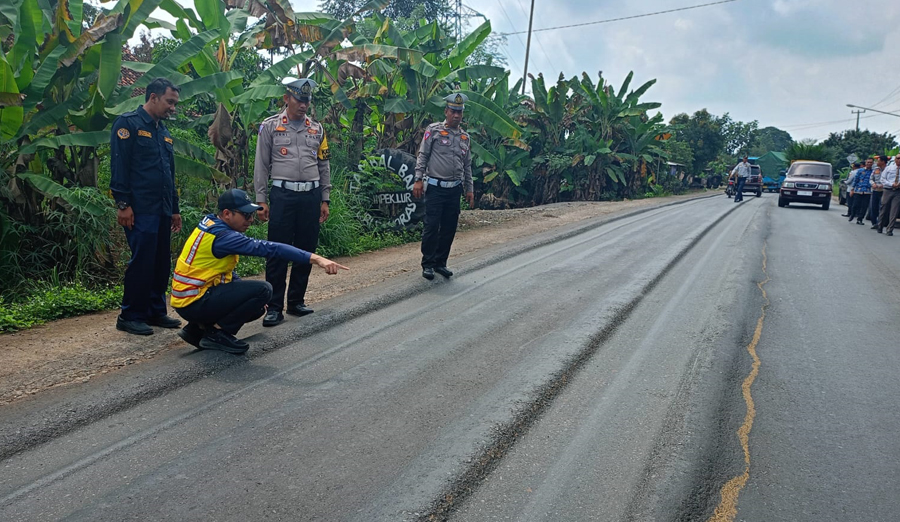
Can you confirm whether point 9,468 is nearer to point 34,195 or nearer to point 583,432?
point 583,432

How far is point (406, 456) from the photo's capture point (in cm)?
333

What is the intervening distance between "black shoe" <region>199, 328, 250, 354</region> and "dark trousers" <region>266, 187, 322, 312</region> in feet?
3.01

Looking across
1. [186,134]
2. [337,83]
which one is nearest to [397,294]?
[337,83]

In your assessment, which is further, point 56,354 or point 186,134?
point 186,134

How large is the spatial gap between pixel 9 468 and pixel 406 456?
189 cm

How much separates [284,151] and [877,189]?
50.3 ft

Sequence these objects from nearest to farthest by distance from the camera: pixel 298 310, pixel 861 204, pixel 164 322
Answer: pixel 164 322 < pixel 298 310 < pixel 861 204

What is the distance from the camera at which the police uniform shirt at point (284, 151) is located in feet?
19.2

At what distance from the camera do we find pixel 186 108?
39.5 ft

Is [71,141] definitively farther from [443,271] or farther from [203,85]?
[443,271]

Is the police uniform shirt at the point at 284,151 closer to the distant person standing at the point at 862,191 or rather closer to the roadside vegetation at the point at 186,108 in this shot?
the roadside vegetation at the point at 186,108

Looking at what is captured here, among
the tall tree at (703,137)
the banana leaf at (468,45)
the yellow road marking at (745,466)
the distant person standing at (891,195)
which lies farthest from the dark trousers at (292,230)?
the tall tree at (703,137)

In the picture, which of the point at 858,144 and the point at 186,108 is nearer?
the point at 186,108

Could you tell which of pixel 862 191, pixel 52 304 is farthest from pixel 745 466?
pixel 862 191
